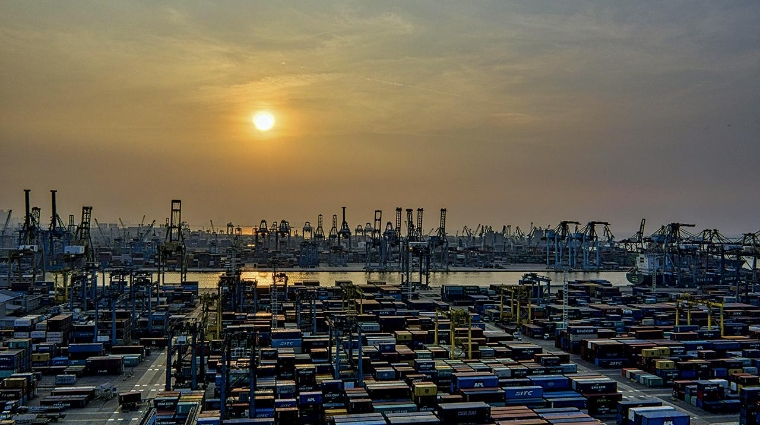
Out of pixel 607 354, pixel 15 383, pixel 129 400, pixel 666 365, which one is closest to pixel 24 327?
pixel 15 383

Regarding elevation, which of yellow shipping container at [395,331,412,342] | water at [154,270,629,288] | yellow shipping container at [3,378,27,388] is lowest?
water at [154,270,629,288]

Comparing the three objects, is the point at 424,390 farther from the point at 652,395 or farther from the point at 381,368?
the point at 652,395

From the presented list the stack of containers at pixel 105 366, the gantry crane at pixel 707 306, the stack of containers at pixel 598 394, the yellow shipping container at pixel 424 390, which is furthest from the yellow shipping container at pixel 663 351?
the stack of containers at pixel 105 366

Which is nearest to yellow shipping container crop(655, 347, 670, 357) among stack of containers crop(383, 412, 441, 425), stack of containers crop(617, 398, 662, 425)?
stack of containers crop(617, 398, 662, 425)

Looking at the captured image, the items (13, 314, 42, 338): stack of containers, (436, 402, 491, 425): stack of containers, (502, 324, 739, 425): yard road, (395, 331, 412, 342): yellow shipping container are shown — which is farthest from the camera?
(13, 314, 42, 338): stack of containers

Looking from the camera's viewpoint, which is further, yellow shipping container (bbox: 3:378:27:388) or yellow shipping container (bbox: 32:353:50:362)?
yellow shipping container (bbox: 32:353:50:362)

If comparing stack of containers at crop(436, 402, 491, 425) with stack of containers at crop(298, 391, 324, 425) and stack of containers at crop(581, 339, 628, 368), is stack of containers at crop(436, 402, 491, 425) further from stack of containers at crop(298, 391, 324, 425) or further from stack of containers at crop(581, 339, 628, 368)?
stack of containers at crop(581, 339, 628, 368)

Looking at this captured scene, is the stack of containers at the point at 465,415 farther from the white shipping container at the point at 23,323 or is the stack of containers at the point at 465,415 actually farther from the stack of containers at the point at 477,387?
the white shipping container at the point at 23,323

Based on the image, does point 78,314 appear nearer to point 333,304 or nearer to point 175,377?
point 333,304
